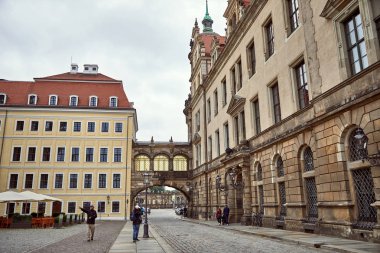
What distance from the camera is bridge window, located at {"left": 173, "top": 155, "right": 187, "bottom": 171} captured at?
5097 centimetres

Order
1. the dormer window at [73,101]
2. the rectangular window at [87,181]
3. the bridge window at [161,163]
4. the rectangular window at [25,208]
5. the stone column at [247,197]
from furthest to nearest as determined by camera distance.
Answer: the bridge window at [161,163] → the dormer window at [73,101] → the rectangular window at [87,181] → the rectangular window at [25,208] → the stone column at [247,197]

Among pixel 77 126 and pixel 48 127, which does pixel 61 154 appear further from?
pixel 77 126

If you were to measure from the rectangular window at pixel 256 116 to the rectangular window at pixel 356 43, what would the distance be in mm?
11224

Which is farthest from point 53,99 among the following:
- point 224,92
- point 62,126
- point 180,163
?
point 224,92

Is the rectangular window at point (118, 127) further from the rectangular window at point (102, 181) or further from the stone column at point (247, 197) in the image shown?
the stone column at point (247, 197)

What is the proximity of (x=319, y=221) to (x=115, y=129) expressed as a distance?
36.3 m

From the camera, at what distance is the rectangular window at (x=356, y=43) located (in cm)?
1395

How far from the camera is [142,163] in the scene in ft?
163

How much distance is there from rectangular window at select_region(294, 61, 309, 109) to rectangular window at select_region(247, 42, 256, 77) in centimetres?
673

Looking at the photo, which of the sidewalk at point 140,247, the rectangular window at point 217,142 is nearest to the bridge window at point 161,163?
the rectangular window at point 217,142

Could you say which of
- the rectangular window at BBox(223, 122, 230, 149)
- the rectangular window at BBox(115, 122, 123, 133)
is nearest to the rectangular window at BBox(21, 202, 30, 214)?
the rectangular window at BBox(115, 122, 123, 133)

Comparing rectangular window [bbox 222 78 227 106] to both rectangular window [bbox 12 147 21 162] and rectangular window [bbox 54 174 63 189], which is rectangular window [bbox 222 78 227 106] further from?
rectangular window [bbox 12 147 21 162]

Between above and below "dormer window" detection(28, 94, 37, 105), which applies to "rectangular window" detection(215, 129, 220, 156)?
below

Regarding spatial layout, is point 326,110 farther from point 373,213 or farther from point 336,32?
point 373,213
